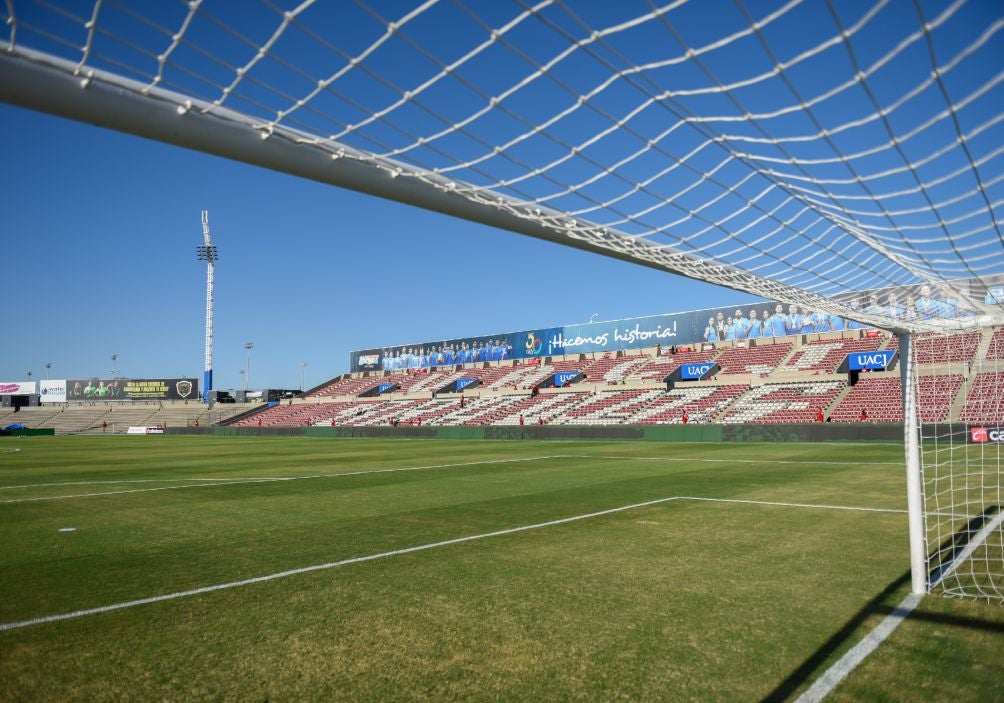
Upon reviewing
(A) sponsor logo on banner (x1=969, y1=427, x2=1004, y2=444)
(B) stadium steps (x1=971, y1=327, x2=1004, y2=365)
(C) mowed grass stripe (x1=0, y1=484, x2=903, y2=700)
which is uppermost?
(B) stadium steps (x1=971, y1=327, x2=1004, y2=365)

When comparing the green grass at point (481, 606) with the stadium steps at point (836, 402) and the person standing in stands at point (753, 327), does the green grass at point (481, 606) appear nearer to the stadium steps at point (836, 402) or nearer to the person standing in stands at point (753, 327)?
the stadium steps at point (836, 402)

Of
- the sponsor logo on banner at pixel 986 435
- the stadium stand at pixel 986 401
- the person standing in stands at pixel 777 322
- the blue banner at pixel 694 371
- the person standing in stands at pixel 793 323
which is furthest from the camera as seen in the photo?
the person standing in stands at pixel 777 322

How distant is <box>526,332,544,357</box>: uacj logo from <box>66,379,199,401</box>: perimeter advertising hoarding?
4224 cm

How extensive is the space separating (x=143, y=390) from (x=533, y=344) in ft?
158

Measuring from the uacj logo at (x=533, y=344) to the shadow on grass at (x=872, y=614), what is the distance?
52.2 m

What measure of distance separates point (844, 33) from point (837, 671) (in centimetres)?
319

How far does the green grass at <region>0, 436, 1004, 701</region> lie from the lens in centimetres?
336

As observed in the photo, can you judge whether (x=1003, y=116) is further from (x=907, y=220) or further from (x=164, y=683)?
(x=164, y=683)

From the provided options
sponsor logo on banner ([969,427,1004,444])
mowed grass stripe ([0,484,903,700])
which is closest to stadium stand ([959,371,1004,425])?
sponsor logo on banner ([969,427,1004,444])

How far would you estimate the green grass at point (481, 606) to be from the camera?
132 inches

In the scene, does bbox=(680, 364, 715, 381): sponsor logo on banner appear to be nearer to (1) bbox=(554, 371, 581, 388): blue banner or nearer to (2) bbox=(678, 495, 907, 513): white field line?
(1) bbox=(554, 371, 581, 388): blue banner

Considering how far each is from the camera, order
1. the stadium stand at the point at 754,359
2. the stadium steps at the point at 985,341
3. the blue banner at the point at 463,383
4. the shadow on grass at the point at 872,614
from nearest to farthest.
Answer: the shadow on grass at the point at 872,614 → the stadium steps at the point at 985,341 → the stadium stand at the point at 754,359 → the blue banner at the point at 463,383

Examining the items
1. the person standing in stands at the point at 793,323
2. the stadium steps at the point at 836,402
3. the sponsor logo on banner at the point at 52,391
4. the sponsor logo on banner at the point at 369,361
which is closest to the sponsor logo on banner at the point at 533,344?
the person standing in stands at the point at 793,323

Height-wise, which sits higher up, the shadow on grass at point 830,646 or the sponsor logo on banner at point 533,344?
the sponsor logo on banner at point 533,344
